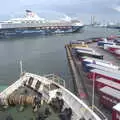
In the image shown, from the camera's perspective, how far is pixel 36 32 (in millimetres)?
106312

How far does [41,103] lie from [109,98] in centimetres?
538

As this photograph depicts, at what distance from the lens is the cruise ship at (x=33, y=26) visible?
101188 millimetres

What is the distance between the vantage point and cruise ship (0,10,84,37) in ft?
332

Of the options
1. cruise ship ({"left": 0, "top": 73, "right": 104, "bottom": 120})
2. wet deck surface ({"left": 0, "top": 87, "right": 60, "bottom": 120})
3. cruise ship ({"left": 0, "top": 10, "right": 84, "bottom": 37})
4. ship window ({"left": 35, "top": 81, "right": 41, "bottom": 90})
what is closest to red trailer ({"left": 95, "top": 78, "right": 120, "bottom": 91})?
cruise ship ({"left": 0, "top": 73, "right": 104, "bottom": 120})

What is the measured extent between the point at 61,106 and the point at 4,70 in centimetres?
2448

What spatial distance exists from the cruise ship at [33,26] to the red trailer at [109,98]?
87289 millimetres

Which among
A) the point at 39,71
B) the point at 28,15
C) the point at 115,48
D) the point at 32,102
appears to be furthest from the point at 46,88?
the point at 28,15

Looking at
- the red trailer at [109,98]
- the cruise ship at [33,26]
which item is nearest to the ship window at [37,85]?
the red trailer at [109,98]

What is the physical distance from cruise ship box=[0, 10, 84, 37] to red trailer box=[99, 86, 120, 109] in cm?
8729

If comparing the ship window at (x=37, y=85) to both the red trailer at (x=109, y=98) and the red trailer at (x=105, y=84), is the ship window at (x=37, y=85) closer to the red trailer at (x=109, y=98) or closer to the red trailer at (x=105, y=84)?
the red trailer at (x=105, y=84)

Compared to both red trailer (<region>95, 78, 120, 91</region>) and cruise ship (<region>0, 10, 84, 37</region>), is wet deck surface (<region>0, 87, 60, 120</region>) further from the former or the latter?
cruise ship (<region>0, 10, 84, 37</region>)

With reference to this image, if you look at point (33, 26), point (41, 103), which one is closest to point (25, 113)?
point (41, 103)

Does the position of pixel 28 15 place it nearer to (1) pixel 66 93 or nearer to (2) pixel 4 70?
(2) pixel 4 70

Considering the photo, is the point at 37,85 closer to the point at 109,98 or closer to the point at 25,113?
the point at 25,113
